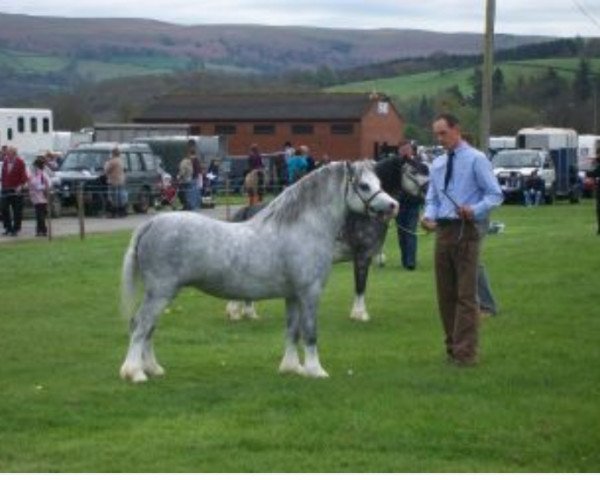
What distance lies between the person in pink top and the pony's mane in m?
20.8

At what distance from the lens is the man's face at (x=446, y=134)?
13.8 metres

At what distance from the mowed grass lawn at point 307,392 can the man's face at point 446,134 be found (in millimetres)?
1962

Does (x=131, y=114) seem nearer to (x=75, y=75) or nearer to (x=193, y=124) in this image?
(x=193, y=124)

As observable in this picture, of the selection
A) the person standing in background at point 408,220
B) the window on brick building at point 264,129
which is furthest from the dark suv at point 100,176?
the window on brick building at point 264,129

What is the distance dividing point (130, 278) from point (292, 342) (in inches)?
58.5

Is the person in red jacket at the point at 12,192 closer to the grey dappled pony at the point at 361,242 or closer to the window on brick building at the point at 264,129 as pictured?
the grey dappled pony at the point at 361,242

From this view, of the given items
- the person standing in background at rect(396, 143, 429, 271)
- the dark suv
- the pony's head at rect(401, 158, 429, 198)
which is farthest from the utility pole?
the dark suv

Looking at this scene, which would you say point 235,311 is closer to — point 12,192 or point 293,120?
point 12,192

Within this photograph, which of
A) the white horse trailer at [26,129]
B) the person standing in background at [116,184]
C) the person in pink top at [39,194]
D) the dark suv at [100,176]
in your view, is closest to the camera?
the person in pink top at [39,194]

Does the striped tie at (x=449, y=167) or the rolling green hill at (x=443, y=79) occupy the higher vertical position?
the striped tie at (x=449, y=167)

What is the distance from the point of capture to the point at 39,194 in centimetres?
3359

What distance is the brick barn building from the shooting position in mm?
93438

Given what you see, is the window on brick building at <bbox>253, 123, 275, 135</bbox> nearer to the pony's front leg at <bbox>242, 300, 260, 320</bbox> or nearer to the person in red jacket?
the person in red jacket

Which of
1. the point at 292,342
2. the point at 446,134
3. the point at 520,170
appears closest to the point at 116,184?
the point at 520,170
